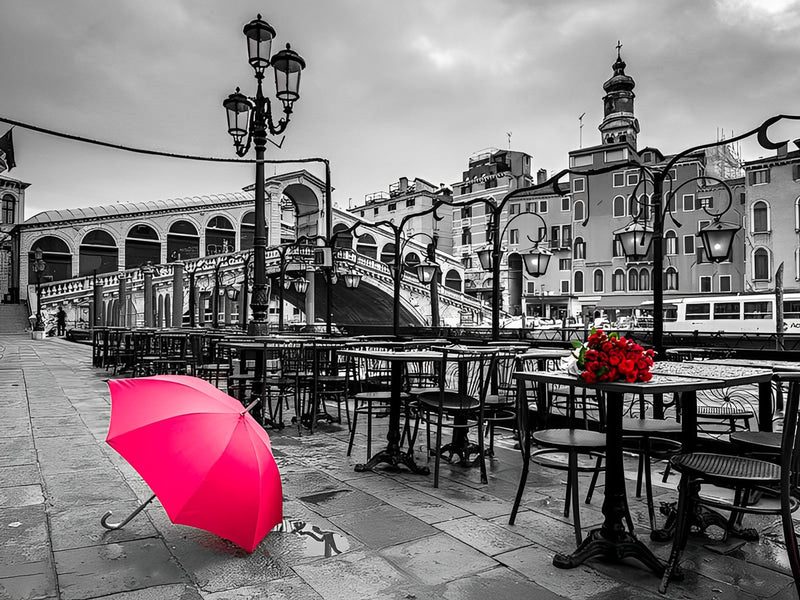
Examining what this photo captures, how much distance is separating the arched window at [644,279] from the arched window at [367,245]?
2266 cm

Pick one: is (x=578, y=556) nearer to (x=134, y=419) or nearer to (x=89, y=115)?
(x=134, y=419)

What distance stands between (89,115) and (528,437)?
579 centimetres

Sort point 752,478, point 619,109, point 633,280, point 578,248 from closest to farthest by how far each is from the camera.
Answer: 1. point 752,478
2. point 633,280
3. point 578,248
4. point 619,109

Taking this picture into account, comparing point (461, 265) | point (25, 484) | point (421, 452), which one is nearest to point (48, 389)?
point (25, 484)

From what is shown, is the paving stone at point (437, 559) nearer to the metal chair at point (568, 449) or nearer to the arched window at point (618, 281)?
the metal chair at point (568, 449)

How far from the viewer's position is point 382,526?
133 inches

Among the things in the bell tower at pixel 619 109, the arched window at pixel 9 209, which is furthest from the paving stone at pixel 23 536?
the bell tower at pixel 619 109

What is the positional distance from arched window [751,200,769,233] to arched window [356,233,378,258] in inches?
1139

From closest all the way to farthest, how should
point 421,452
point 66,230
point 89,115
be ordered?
point 421,452, point 89,115, point 66,230

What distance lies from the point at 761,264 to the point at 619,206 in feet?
30.4

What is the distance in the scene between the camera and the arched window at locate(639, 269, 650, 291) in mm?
38406

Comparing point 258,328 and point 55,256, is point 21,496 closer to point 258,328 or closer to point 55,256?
point 258,328

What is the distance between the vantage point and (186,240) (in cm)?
4438

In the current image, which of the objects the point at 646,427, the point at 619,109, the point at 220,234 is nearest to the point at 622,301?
the point at 619,109
